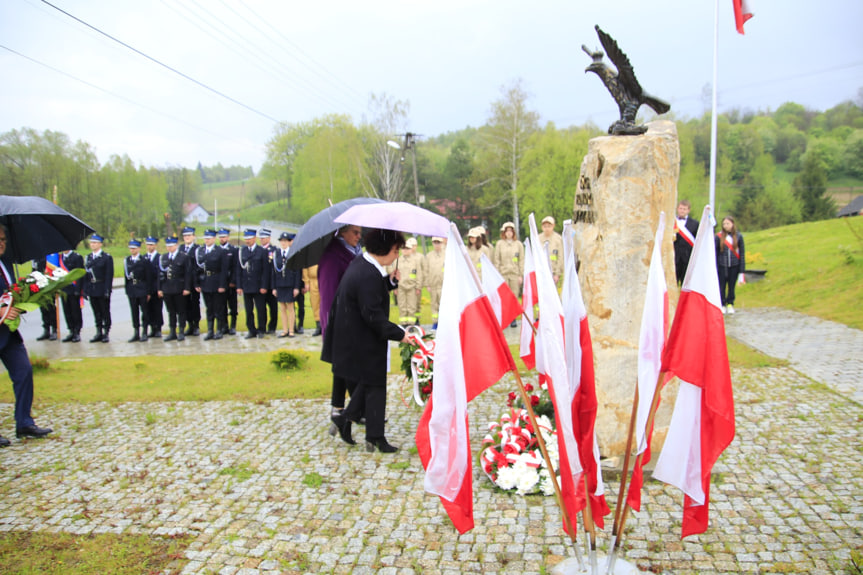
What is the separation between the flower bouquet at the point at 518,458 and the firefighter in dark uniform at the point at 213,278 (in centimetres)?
881

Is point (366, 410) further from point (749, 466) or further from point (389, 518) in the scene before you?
point (749, 466)

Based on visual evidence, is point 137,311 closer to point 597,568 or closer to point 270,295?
point 270,295

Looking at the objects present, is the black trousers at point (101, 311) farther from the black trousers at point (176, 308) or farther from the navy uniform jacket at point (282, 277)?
the navy uniform jacket at point (282, 277)


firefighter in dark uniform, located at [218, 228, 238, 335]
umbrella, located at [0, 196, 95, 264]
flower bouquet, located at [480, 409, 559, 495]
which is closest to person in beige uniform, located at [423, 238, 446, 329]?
firefighter in dark uniform, located at [218, 228, 238, 335]

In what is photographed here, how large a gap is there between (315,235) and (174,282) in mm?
7689

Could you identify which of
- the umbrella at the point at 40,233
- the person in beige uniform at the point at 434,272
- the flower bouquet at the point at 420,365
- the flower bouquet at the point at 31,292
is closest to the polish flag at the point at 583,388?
Result: the flower bouquet at the point at 420,365

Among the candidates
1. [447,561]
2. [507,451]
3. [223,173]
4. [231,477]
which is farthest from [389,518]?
[223,173]

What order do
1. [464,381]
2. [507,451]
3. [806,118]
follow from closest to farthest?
[464,381] → [507,451] → [806,118]

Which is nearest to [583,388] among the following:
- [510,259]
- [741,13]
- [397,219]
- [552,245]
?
[397,219]

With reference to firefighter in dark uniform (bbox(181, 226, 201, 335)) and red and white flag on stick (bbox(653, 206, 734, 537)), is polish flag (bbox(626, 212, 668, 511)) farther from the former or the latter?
firefighter in dark uniform (bbox(181, 226, 201, 335))

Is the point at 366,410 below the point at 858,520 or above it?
above

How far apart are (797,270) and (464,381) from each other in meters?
16.8

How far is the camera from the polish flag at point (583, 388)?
10.8ft

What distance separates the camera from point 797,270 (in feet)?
53.5
